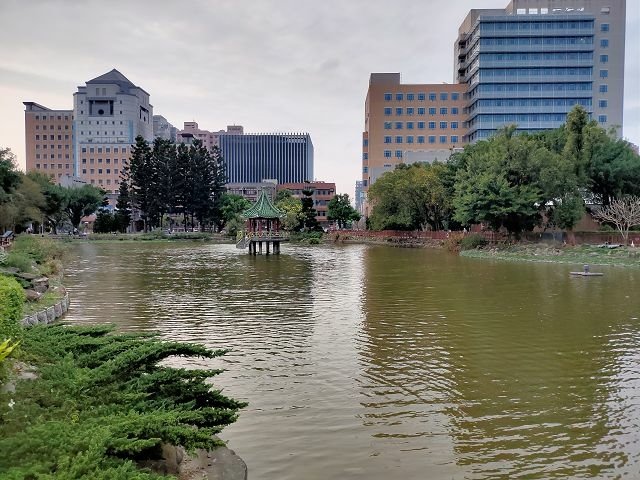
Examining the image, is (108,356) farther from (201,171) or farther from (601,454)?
(201,171)

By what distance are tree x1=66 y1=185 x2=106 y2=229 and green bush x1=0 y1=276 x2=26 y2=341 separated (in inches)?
3074

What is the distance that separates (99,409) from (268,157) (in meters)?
178

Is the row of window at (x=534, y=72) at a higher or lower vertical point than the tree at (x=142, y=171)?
higher

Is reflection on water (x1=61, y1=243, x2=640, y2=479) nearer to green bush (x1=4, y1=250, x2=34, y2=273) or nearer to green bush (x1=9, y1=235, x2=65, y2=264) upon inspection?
green bush (x1=4, y1=250, x2=34, y2=273)

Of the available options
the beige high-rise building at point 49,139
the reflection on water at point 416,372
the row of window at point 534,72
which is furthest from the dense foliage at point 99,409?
the beige high-rise building at point 49,139

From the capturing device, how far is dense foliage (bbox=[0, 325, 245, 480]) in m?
4.57

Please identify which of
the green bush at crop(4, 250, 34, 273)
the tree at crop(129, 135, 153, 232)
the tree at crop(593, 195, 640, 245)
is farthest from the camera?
the tree at crop(129, 135, 153, 232)

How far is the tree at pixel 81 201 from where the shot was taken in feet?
265

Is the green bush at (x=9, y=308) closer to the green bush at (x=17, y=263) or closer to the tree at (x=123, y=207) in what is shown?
the green bush at (x=17, y=263)

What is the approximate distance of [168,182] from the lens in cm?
8594

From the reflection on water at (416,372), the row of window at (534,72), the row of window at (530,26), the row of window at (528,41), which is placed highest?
the row of window at (530,26)

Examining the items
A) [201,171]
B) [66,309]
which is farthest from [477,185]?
[201,171]

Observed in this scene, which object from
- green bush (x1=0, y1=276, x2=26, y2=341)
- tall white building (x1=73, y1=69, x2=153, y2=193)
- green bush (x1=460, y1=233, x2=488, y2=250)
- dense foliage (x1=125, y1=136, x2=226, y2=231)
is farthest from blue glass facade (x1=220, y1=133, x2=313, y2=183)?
green bush (x1=0, y1=276, x2=26, y2=341)

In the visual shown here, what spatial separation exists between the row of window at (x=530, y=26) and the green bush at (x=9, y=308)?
327 feet
